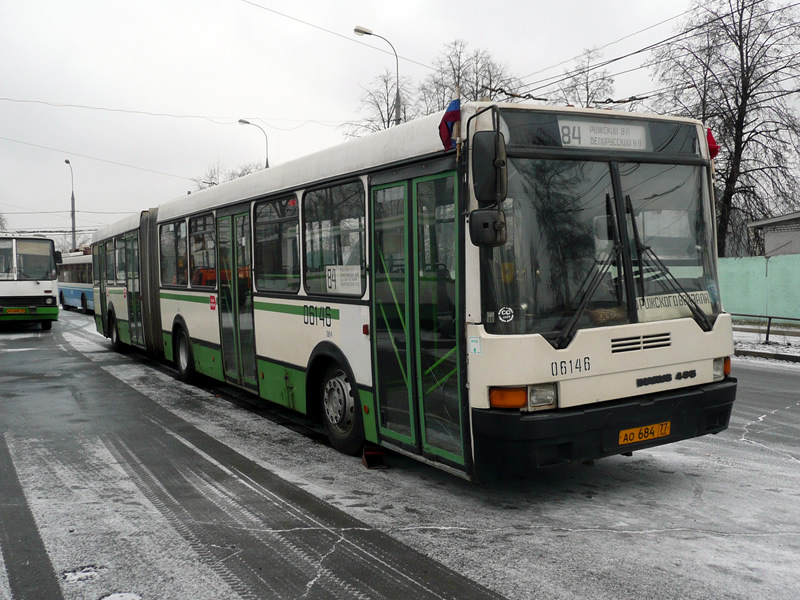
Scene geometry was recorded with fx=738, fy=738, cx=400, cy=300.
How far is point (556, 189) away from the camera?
5.16 meters

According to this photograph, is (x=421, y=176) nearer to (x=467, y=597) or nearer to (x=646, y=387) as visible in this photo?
(x=646, y=387)

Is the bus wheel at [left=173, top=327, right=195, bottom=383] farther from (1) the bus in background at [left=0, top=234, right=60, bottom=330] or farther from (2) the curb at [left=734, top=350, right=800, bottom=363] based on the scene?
(1) the bus in background at [left=0, top=234, right=60, bottom=330]

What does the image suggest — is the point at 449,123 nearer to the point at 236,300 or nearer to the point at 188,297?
the point at 236,300

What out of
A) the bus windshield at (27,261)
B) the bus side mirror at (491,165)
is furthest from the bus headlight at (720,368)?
the bus windshield at (27,261)

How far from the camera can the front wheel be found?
448 inches

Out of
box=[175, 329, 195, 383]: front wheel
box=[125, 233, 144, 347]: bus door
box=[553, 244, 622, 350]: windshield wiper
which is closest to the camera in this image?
box=[553, 244, 622, 350]: windshield wiper

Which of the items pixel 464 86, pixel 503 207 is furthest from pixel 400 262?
pixel 464 86

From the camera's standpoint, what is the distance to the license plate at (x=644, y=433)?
524 cm

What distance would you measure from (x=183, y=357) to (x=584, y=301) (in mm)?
8216

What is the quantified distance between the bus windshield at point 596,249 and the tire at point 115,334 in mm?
13136

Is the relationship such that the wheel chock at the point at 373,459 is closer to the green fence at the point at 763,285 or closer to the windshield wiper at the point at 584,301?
the windshield wiper at the point at 584,301

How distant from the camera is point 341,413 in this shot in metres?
6.98

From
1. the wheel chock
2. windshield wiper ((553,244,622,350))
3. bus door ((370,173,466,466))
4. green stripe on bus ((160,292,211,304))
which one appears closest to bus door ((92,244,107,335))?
green stripe on bus ((160,292,211,304))

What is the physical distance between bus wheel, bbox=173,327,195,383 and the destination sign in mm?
7649
